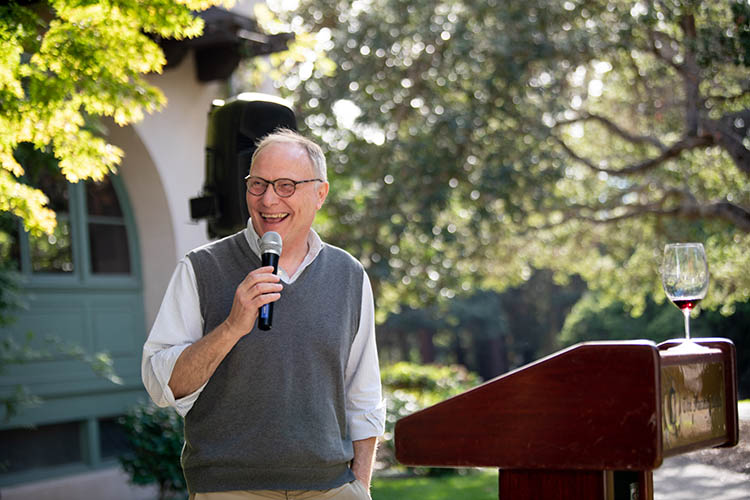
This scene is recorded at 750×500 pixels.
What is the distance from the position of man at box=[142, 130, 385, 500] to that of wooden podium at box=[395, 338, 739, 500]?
472 millimetres

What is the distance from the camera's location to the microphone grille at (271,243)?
2.45 metres

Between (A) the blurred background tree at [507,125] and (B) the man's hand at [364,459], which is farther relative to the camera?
(A) the blurred background tree at [507,125]

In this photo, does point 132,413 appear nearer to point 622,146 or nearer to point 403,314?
point 622,146

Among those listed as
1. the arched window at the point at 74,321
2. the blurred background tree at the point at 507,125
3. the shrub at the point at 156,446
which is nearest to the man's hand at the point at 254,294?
the shrub at the point at 156,446

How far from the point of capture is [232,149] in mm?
4418

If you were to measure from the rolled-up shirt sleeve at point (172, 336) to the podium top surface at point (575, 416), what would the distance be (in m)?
0.69

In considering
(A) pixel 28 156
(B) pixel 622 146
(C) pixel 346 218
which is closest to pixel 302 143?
(A) pixel 28 156

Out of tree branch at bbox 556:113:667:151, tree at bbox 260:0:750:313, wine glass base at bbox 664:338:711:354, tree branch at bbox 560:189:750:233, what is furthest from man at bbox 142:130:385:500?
tree branch at bbox 556:113:667:151

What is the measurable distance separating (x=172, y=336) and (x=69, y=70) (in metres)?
1.82

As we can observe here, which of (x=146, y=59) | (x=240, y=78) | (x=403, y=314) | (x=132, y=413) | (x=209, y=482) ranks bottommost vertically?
(x=403, y=314)

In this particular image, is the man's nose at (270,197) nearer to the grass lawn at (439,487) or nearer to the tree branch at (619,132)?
the grass lawn at (439,487)

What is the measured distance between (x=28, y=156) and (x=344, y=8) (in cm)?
793

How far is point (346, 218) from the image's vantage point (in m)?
13.5

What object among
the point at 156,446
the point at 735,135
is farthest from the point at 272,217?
the point at 735,135
